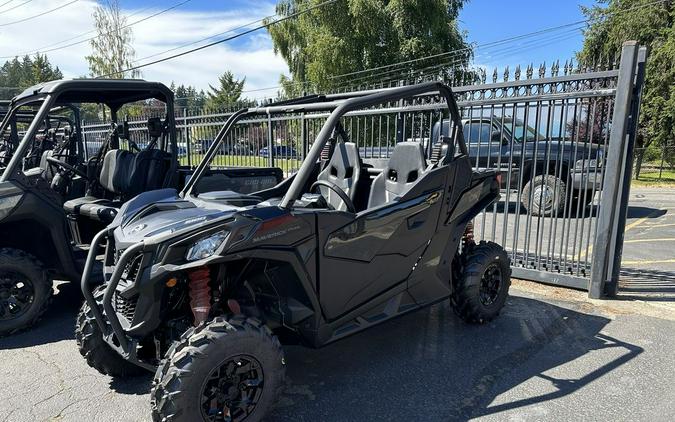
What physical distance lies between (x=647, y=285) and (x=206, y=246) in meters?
5.15

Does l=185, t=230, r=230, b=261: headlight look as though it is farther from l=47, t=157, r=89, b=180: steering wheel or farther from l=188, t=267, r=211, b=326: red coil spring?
l=47, t=157, r=89, b=180: steering wheel

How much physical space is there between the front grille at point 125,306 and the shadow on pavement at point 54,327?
5.55 ft

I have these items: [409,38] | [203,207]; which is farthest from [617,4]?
[203,207]

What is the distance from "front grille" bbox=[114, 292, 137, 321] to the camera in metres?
2.84

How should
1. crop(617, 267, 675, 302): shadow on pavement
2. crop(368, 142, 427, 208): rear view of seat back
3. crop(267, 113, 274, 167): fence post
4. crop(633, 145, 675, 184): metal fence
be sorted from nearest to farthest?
crop(368, 142, 427, 208): rear view of seat back, crop(617, 267, 675, 302): shadow on pavement, crop(267, 113, 274, 167): fence post, crop(633, 145, 675, 184): metal fence

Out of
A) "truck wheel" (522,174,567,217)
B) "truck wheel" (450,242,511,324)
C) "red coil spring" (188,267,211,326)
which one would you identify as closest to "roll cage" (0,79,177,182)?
"red coil spring" (188,267,211,326)

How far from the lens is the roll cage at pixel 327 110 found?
2.94 metres

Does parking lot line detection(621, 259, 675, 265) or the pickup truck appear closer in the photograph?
the pickup truck

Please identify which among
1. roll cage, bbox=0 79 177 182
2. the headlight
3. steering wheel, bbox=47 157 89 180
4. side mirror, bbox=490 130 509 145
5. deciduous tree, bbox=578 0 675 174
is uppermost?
deciduous tree, bbox=578 0 675 174

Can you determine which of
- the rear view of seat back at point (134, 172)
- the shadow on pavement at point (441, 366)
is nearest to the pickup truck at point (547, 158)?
the shadow on pavement at point (441, 366)

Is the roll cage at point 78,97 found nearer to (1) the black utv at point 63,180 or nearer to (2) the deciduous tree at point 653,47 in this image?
(1) the black utv at point 63,180

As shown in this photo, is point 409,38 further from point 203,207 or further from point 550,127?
point 203,207

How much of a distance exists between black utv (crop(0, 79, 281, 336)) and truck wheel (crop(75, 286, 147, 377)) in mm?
1357

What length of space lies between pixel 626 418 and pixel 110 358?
3.33 meters
